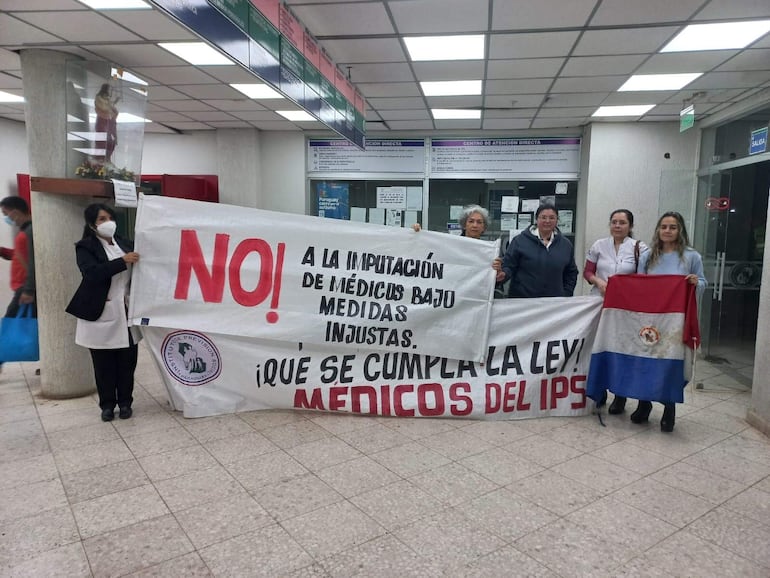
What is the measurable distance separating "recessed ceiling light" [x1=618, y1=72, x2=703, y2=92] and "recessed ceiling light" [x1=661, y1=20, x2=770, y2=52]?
2.55 feet

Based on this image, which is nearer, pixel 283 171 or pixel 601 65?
pixel 601 65

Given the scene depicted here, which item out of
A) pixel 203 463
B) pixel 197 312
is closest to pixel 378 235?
pixel 197 312

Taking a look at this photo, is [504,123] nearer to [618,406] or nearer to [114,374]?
[618,406]

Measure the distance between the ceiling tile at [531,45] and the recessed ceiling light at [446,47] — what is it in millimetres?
134

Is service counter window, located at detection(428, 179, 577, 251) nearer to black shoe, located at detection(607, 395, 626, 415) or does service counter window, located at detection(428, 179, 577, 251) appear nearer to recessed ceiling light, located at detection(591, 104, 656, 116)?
recessed ceiling light, located at detection(591, 104, 656, 116)

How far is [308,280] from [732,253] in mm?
5995

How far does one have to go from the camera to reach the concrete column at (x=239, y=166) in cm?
812

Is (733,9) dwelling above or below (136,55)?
above

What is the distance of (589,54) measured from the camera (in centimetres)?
473

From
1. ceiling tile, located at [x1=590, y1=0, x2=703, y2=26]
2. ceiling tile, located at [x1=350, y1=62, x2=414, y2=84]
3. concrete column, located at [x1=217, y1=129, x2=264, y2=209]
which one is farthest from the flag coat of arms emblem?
concrete column, located at [x1=217, y1=129, x2=264, y2=209]

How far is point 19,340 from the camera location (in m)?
4.06

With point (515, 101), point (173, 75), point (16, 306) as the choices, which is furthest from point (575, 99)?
point (16, 306)

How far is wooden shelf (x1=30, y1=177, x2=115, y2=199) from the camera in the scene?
12.4 ft

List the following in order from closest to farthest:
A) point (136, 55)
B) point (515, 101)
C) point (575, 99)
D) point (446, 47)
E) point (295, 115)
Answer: point (136, 55) → point (446, 47) → point (575, 99) → point (515, 101) → point (295, 115)
